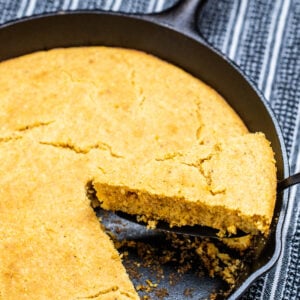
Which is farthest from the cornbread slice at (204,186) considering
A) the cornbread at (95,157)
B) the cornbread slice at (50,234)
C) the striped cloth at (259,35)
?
the striped cloth at (259,35)

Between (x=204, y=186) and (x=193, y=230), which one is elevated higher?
(x=204, y=186)

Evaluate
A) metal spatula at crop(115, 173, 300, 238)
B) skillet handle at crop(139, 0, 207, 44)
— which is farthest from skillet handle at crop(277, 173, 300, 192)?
skillet handle at crop(139, 0, 207, 44)

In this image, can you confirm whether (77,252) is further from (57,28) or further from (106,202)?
(57,28)

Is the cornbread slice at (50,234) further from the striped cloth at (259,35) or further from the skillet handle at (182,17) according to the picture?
the striped cloth at (259,35)

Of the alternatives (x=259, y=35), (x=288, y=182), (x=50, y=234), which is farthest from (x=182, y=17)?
(x=50, y=234)

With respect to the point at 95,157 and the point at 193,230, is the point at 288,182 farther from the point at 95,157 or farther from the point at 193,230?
the point at 95,157

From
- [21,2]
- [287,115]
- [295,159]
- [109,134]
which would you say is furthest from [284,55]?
[21,2]

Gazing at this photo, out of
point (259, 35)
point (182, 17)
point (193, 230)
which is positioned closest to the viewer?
point (193, 230)

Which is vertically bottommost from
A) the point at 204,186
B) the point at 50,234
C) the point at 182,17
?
the point at 50,234
